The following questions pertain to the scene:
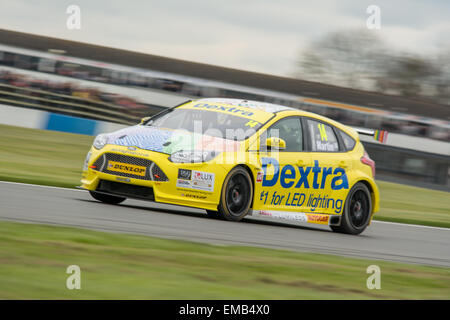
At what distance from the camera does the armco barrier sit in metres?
27.5

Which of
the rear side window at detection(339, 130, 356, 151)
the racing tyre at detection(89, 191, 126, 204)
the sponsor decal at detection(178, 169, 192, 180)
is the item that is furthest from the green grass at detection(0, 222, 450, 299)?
the rear side window at detection(339, 130, 356, 151)

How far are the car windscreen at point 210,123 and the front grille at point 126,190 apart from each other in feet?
3.73

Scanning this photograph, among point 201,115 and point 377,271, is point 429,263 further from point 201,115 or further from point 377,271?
point 201,115

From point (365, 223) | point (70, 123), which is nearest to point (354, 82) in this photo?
point (70, 123)

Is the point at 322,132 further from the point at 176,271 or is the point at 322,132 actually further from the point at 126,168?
the point at 176,271

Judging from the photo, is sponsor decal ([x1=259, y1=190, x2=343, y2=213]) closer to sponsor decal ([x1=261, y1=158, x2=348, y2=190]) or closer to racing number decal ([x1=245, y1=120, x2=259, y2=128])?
sponsor decal ([x1=261, y1=158, x2=348, y2=190])

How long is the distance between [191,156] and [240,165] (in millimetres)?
649

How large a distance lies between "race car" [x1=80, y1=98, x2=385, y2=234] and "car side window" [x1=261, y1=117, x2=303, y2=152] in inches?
0.6

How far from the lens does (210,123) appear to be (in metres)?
10.3

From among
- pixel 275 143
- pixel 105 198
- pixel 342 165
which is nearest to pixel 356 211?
pixel 342 165

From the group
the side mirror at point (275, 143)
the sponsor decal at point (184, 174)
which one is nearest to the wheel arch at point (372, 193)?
the side mirror at point (275, 143)

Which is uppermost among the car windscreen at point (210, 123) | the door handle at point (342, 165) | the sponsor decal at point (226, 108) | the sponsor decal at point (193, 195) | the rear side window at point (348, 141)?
the sponsor decal at point (226, 108)

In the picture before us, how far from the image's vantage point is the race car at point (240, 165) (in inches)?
375

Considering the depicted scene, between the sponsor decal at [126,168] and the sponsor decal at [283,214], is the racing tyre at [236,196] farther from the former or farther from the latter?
the sponsor decal at [126,168]
